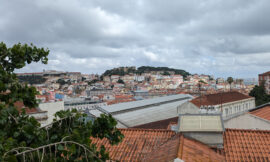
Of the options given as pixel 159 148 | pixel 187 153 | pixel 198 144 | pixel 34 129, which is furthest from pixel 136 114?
pixel 34 129

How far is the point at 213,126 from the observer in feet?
23.8

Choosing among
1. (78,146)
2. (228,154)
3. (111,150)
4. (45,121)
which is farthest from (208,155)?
(45,121)

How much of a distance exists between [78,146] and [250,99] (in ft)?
113

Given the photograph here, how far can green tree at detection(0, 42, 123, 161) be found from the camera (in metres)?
2.76

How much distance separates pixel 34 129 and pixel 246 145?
640cm

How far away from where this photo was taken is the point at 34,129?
3.16 m

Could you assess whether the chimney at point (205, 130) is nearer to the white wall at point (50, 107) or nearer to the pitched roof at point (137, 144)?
the pitched roof at point (137, 144)

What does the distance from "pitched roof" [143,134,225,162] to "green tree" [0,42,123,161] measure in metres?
2.40

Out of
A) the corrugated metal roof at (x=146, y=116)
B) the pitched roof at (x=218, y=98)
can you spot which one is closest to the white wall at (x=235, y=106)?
the pitched roof at (x=218, y=98)

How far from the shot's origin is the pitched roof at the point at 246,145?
6.44 m

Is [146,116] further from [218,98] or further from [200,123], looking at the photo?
[200,123]

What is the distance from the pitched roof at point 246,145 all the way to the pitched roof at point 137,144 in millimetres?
1942

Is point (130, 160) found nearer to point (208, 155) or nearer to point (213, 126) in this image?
point (208, 155)

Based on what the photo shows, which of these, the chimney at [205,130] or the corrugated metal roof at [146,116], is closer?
the chimney at [205,130]
